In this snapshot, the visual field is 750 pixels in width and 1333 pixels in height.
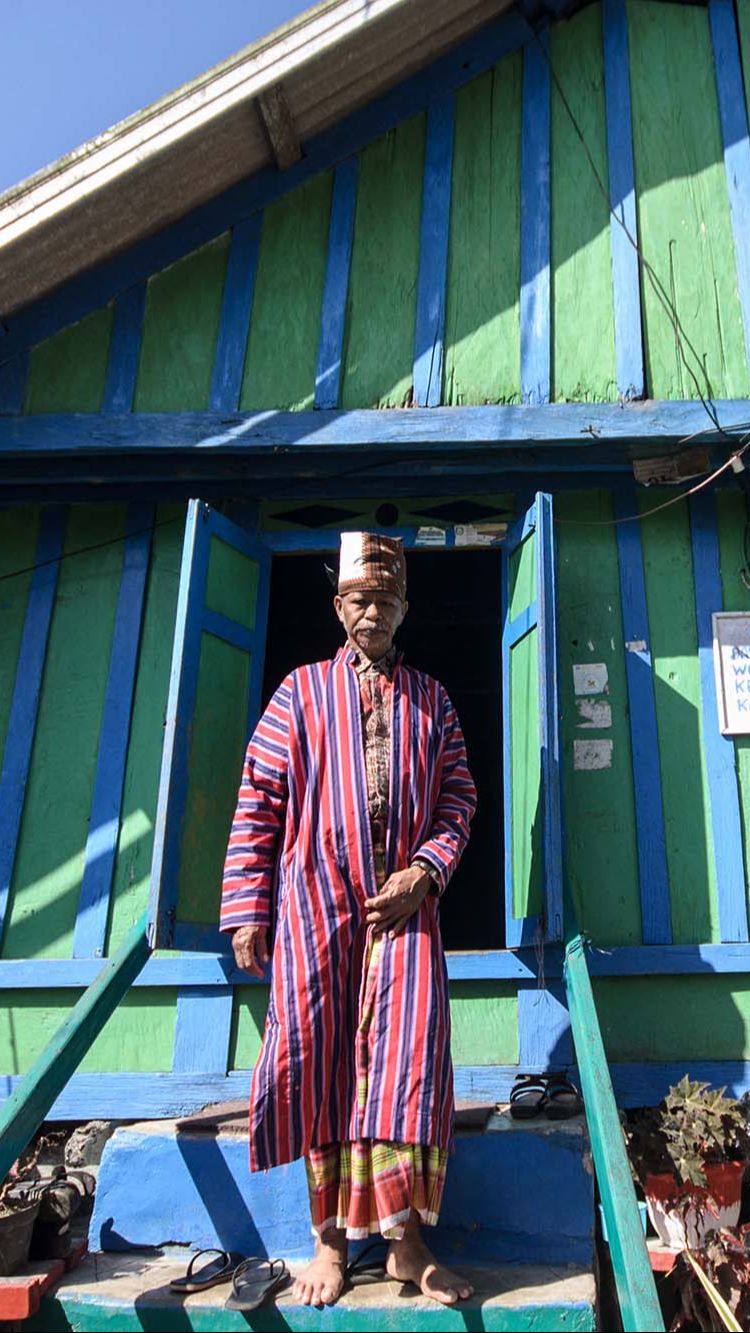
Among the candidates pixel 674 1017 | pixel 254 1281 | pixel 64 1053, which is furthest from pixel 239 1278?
pixel 674 1017

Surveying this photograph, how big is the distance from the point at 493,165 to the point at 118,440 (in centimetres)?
209

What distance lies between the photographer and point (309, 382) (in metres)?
4.64

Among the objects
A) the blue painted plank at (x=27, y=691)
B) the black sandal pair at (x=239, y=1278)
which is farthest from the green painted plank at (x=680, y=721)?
the blue painted plank at (x=27, y=691)

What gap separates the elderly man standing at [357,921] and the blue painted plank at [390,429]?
41.0 inches

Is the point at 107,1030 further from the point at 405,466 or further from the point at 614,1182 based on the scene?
the point at 405,466

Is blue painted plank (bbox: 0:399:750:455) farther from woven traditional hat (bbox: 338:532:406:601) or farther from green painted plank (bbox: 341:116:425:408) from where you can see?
woven traditional hat (bbox: 338:532:406:601)

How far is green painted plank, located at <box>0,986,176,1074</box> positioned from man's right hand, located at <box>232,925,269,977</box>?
3.42 feet

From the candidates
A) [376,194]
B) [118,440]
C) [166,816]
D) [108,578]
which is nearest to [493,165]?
[376,194]

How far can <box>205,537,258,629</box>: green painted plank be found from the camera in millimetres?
4258

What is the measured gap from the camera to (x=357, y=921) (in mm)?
3127

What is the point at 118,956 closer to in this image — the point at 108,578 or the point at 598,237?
the point at 108,578

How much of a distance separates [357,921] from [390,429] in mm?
2135

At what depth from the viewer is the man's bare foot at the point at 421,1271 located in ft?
9.04

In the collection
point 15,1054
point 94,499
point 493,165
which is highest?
point 493,165
